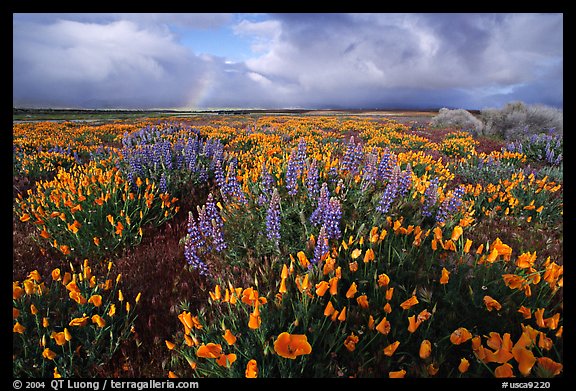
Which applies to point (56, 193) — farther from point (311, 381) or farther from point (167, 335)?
point (311, 381)

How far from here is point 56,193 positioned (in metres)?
4.20

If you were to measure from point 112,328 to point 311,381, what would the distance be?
5.57 feet

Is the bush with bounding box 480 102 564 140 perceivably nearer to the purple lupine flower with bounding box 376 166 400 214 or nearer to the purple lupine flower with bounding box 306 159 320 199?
the purple lupine flower with bounding box 376 166 400 214

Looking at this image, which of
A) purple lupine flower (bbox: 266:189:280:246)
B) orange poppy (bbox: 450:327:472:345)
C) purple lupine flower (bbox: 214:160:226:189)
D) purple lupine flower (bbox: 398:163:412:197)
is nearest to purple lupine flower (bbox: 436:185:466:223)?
purple lupine flower (bbox: 398:163:412:197)

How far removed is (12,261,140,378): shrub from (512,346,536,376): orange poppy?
252 centimetres

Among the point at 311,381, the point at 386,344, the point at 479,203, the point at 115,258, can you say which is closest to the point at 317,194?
the point at 386,344

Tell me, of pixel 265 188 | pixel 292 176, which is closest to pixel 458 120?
pixel 292 176

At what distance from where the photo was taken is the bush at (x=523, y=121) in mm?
16844

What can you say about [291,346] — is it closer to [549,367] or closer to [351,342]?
[351,342]

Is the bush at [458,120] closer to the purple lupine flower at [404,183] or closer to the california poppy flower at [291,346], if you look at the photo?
the purple lupine flower at [404,183]

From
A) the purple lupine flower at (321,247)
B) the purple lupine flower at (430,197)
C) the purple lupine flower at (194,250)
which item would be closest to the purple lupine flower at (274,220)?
the purple lupine flower at (321,247)

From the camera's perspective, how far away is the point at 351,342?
5.70 feet

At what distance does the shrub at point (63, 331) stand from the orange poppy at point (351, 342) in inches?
65.2

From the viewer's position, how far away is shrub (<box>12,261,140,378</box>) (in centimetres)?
203
